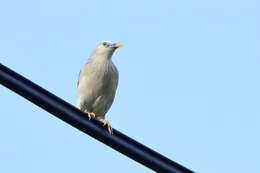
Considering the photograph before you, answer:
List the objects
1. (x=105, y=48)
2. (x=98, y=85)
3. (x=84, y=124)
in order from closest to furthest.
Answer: (x=84, y=124), (x=98, y=85), (x=105, y=48)

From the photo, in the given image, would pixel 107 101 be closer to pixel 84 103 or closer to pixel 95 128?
pixel 84 103

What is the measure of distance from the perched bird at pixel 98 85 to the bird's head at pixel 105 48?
0.08 metres

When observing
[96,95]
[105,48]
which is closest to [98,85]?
[96,95]

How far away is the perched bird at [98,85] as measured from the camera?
26.2ft

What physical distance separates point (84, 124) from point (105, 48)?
497 cm

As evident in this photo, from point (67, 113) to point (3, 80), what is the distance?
550 millimetres

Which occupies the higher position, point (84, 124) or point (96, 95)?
point (96, 95)

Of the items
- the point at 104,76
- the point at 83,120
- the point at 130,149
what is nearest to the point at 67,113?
the point at 83,120

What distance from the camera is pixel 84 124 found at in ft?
12.8

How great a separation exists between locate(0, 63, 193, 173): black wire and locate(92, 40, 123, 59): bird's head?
474 cm

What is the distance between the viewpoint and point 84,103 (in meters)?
8.22

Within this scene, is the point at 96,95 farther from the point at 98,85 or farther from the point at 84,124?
the point at 84,124

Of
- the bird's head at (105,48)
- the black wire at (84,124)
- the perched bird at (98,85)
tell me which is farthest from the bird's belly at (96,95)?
the black wire at (84,124)

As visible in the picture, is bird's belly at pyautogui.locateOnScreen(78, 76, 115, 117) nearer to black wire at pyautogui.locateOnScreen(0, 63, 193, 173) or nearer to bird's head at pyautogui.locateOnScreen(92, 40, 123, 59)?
bird's head at pyautogui.locateOnScreen(92, 40, 123, 59)
